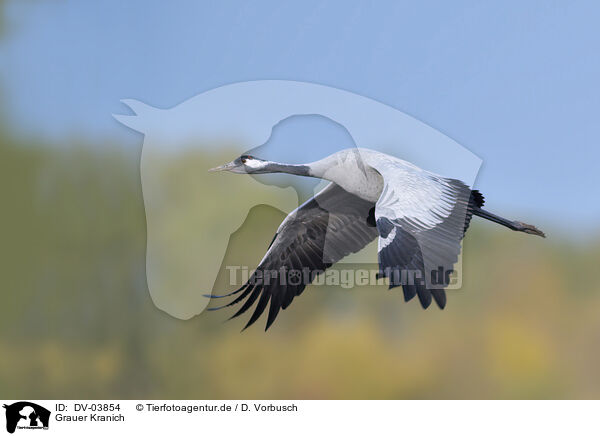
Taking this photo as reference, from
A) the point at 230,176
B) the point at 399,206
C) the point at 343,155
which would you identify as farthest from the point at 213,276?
the point at 399,206

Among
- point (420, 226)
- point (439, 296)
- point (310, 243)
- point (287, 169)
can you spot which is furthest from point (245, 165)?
point (439, 296)

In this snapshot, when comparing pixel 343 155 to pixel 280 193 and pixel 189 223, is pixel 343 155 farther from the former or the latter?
pixel 189 223

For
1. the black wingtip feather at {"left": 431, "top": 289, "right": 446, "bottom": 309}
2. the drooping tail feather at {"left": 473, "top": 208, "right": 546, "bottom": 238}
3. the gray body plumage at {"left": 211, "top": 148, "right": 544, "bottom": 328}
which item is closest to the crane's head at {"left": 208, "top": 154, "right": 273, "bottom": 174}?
the gray body plumage at {"left": 211, "top": 148, "right": 544, "bottom": 328}

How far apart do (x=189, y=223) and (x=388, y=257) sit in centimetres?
629

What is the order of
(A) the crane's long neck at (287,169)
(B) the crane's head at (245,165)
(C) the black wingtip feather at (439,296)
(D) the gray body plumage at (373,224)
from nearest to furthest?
(C) the black wingtip feather at (439,296), (D) the gray body plumage at (373,224), (A) the crane's long neck at (287,169), (B) the crane's head at (245,165)

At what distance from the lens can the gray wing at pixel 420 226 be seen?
12.4 feet

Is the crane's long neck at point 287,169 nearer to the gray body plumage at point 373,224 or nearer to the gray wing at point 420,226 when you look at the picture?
the gray body plumage at point 373,224

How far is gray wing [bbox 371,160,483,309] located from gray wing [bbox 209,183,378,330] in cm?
78

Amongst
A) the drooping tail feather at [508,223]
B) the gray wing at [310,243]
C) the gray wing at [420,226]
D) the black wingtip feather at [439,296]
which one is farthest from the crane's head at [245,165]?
the black wingtip feather at [439,296]

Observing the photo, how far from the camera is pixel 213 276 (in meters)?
8.94

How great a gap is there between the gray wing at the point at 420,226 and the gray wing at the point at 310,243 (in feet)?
2.56

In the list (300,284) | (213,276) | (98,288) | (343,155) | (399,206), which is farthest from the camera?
(98,288)

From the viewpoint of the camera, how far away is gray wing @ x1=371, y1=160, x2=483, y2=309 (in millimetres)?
3766

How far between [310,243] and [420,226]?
1.56 meters
